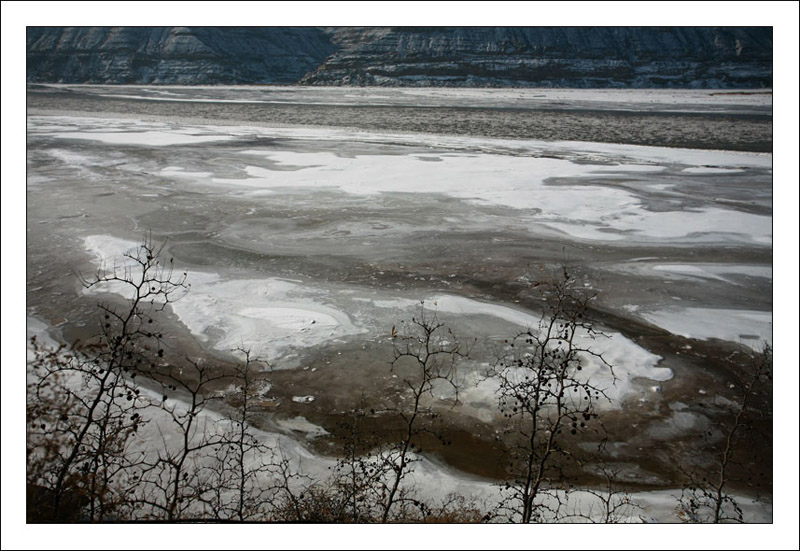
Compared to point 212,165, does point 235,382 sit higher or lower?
lower

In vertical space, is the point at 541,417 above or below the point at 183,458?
below

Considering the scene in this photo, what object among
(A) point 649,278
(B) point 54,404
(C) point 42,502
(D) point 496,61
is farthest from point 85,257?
(D) point 496,61

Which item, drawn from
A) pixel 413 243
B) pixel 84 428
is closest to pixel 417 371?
pixel 84 428

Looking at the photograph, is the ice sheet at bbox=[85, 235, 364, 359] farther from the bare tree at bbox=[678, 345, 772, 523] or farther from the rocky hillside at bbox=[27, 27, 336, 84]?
the bare tree at bbox=[678, 345, 772, 523]

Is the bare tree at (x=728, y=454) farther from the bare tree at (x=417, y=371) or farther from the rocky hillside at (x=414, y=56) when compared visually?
the rocky hillside at (x=414, y=56)

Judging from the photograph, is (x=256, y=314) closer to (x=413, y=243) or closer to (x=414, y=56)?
(x=413, y=243)

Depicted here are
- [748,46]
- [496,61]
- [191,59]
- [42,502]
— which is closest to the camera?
[42,502]

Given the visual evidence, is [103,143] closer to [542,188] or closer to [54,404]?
[542,188]
